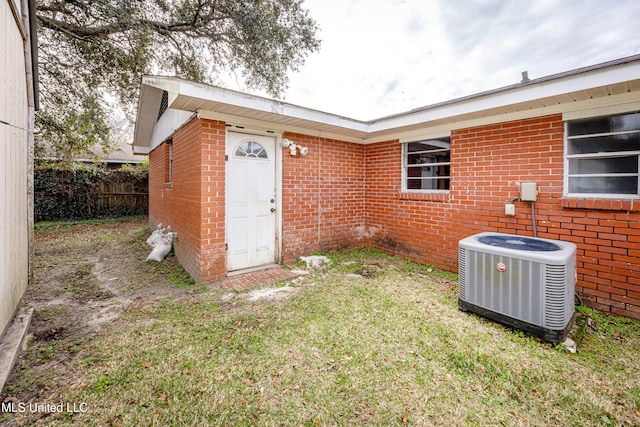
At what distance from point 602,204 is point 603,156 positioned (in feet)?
2.11

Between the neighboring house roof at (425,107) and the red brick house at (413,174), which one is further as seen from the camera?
the red brick house at (413,174)

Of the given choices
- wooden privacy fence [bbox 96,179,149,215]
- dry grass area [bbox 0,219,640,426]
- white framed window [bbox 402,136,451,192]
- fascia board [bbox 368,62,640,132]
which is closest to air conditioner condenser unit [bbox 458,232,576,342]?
dry grass area [bbox 0,219,640,426]

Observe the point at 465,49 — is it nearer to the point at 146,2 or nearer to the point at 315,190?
the point at 315,190

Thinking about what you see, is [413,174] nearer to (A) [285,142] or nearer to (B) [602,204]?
(A) [285,142]

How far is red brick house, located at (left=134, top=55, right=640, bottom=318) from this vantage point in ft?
10.8

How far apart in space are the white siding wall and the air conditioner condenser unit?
16.0ft

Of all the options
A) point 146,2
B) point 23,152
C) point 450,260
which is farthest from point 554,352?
point 146,2

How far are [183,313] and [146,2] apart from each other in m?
7.35

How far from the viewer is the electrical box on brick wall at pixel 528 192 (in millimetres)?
3811

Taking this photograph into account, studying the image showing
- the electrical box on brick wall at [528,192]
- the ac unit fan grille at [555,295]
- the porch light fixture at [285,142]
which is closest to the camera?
the ac unit fan grille at [555,295]

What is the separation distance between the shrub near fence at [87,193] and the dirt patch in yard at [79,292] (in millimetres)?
4410

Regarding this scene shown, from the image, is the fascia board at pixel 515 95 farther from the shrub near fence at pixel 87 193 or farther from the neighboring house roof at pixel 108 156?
the shrub near fence at pixel 87 193

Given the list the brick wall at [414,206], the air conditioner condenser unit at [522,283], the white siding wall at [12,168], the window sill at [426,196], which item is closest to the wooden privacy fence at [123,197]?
the brick wall at [414,206]

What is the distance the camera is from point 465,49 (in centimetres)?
670
